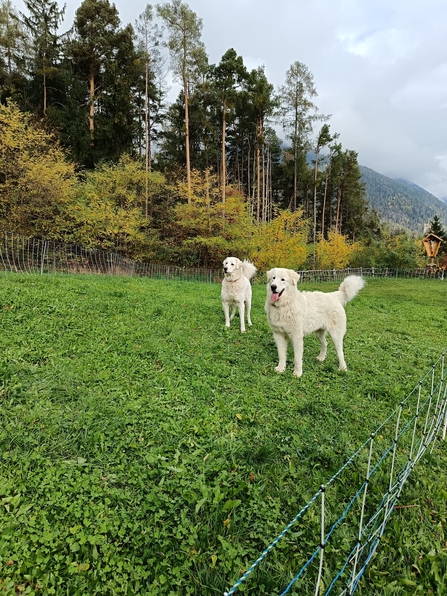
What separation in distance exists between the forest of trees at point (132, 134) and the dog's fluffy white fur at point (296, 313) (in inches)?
630

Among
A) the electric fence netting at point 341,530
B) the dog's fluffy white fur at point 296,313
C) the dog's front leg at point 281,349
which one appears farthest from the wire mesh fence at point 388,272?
the electric fence netting at point 341,530

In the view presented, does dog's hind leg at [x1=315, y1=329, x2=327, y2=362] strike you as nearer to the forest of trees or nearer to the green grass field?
the green grass field

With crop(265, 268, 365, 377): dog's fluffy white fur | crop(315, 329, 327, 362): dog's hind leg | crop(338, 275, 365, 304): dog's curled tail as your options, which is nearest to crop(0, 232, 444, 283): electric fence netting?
crop(265, 268, 365, 377): dog's fluffy white fur

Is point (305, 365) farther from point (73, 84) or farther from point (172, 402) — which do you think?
point (73, 84)

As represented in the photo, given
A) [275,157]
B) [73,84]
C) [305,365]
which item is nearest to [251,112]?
[275,157]

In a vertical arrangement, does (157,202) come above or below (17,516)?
above

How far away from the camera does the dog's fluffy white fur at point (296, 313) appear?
4520mm

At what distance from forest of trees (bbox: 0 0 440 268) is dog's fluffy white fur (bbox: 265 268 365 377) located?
1599cm

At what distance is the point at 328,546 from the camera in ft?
6.48

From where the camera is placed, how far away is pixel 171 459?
2.65m

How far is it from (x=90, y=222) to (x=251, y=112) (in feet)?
61.1

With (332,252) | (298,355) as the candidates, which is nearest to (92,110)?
(332,252)

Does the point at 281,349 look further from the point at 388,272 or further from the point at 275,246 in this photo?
the point at 388,272

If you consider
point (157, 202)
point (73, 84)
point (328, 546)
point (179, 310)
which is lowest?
point (328, 546)
